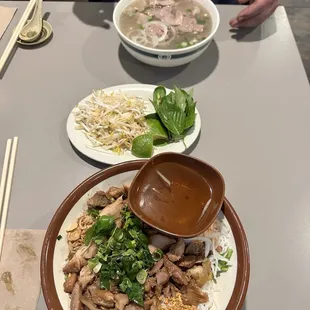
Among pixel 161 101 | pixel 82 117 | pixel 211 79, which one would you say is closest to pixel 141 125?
pixel 161 101

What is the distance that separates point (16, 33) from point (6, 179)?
72cm

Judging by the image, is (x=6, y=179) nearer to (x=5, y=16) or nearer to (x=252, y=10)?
(x=5, y=16)

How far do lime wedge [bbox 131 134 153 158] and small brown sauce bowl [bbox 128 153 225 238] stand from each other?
177mm

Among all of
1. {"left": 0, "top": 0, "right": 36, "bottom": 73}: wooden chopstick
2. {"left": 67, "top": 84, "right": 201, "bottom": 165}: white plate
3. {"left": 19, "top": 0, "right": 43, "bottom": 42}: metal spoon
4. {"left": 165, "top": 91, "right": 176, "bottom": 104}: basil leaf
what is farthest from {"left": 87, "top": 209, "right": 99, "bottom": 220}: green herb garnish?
{"left": 19, "top": 0, "right": 43, "bottom": 42}: metal spoon

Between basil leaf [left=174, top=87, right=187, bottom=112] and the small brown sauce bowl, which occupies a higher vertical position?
basil leaf [left=174, top=87, right=187, bottom=112]

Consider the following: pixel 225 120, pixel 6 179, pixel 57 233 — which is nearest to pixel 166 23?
pixel 225 120

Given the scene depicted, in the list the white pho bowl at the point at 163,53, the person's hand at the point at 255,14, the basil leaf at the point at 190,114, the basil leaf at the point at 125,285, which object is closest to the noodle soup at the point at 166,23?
the white pho bowl at the point at 163,53

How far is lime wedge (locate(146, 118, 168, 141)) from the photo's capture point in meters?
1.34

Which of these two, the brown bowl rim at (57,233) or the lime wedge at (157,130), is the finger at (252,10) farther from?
the brown bowl rim at (57,233)

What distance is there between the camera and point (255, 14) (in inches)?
68.0

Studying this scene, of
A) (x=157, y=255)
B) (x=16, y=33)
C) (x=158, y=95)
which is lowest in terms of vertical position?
(x=157, y=255)

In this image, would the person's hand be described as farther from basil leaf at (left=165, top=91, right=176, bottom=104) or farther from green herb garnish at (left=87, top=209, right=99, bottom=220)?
green herb garnish at (left=87, top=209, right=99, bottom=220)

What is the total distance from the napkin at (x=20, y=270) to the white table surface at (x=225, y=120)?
5cm

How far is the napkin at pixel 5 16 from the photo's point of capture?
1762 millimetres
